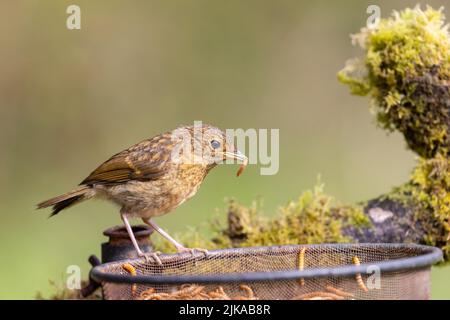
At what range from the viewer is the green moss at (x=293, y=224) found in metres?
5.21

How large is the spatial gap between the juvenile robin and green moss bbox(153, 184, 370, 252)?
39 centimetres

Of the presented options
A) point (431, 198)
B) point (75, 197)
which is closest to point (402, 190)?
point (431, 198)

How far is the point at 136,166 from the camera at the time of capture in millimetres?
5031

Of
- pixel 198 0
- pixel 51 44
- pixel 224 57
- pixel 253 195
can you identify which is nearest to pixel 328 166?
pixel 253 195

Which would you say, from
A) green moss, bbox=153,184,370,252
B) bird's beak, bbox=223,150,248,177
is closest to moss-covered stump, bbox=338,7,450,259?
green moss, bbox=153,184,370,252

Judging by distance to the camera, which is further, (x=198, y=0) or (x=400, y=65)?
(x=198, y=0)

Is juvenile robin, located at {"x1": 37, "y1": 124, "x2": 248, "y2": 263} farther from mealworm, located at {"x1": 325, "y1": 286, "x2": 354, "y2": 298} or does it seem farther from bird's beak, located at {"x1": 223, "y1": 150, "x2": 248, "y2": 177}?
mealworm, located at {"x1": 325, "y1": 286, "x2": 354, "y2": 298}

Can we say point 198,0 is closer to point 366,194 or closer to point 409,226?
point 366,194

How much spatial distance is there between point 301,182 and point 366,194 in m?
0.77

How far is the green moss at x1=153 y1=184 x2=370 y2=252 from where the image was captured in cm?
521

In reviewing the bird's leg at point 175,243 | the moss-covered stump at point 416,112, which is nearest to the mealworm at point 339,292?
the bird's leg at point 175,243
